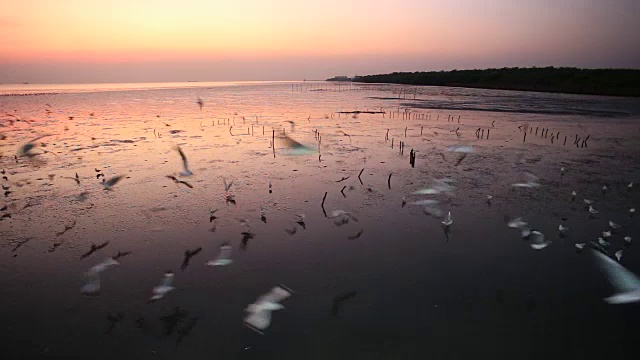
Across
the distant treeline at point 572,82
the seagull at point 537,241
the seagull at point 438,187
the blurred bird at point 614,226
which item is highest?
the distant treeline at point 572,82

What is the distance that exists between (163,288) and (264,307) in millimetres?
1162

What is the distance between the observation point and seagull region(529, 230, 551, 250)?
4539 millimetres

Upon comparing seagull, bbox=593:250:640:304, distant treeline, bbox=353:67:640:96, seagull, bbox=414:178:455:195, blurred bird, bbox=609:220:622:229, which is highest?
distant treeline, bbox=353:67:640:96

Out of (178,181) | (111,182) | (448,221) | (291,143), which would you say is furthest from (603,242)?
(291,143)

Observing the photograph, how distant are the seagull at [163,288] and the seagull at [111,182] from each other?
13.6ft

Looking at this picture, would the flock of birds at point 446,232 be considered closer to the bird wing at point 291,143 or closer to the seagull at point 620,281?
the seagull at point 620,281

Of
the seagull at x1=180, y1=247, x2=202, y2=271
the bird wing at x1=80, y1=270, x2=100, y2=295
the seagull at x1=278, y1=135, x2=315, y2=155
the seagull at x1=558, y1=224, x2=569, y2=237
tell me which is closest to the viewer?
the bird wing at x1=80, y1=270, x2=100, y2=295

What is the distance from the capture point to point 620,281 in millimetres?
3730

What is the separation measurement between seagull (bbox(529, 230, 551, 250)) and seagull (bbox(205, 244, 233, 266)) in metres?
3.97

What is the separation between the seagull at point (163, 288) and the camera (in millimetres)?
3514

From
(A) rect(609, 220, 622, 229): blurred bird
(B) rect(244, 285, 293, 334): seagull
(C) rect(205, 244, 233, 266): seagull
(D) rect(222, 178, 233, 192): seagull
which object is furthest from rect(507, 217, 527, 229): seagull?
(D) rect(222, 178, 233, 192): seagull

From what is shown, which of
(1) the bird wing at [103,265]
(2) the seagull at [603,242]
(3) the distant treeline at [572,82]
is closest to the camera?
(1) the bird wing at [103,265]

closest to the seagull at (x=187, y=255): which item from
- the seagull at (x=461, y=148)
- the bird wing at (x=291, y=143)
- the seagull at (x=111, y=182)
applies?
the seagull at (x=111, y=182)

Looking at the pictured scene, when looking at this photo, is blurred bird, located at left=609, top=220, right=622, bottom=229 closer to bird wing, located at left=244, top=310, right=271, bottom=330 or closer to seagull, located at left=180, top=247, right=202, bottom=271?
bird wing, located at left=244, top=310, right=271, bottom=330
